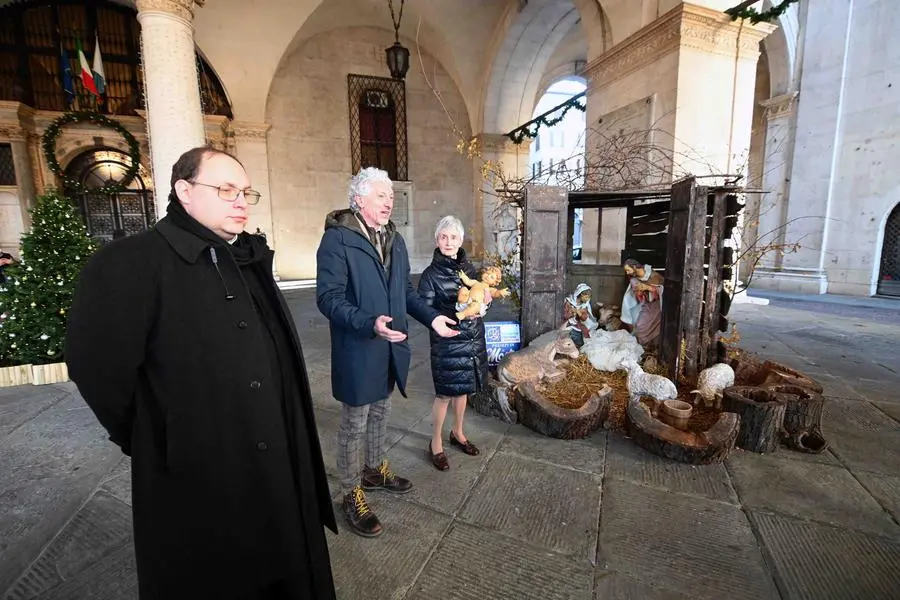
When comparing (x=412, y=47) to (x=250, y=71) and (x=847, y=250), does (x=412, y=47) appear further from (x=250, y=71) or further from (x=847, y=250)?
(x=847, y=250)

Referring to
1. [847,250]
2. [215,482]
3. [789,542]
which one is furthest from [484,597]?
[847,250]

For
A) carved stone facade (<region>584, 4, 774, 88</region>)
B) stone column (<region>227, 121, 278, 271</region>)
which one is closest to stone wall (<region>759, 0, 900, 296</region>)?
carved stone facade (<region>584, 4, 774, 88</region>)

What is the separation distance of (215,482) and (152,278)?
691 millimetres

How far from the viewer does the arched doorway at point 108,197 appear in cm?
1125

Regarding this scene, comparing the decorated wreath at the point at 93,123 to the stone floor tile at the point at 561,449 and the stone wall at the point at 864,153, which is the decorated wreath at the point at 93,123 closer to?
the stone floor tile at the point at 561,449

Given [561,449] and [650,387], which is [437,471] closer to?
[561,449]

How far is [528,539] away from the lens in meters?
2.19

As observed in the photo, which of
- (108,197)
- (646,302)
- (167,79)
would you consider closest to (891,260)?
(646,302)

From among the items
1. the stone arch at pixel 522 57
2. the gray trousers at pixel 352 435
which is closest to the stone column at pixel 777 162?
the stone arch at pixel 522 57

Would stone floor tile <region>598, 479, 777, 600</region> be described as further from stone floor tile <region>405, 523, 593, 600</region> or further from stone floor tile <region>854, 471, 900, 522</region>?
stone floor tile <region>854, 471, 900, 522</region>

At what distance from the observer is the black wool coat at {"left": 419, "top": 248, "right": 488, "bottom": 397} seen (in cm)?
275

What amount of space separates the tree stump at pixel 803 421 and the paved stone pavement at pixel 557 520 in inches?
3.6

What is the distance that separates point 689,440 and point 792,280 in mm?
10738

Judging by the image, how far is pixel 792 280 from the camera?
10547mm
